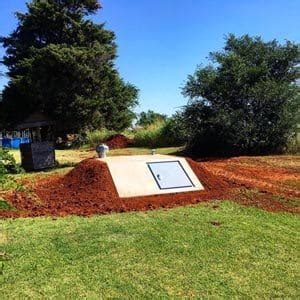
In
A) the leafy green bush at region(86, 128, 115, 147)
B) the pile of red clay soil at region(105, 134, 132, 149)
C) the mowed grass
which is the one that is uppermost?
the leafy green bush at region(86, 128, 115, 147)

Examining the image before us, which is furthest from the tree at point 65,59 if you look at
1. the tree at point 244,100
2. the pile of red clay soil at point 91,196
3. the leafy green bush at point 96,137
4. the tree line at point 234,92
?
the pile of red clay soil at point 91,196

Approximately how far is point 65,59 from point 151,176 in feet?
43.3

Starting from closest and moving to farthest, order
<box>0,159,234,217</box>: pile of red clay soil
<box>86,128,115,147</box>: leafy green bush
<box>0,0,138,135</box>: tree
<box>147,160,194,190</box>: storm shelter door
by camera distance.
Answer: <box>0,159,234,217</box>: pile of red clay soil, <box>147,160,194,190</box>: storm shelter door, <box>0,0,138,135</box>: tree, <box>86,128,115,147</box>: leafy green bush

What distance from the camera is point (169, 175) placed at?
824 cm

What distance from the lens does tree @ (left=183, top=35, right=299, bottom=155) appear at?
1511 centimetres

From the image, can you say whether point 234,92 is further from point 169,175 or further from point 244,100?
point 169,175

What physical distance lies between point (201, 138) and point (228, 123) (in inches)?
66.1

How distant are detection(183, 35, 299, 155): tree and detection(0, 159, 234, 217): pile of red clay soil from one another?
706 cm

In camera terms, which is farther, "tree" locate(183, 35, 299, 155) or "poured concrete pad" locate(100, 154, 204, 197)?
"tree" locate(183, 35, 299, 155)

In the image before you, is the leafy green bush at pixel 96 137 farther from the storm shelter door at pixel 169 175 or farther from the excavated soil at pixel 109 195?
the storm shelter door at pixel 169 175

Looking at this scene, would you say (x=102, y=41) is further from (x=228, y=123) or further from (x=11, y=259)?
(x=11, y=259)

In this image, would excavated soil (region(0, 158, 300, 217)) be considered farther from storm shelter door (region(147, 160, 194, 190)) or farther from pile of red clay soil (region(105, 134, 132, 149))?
pile of red clay soil (region(105, 134, 132, 149))

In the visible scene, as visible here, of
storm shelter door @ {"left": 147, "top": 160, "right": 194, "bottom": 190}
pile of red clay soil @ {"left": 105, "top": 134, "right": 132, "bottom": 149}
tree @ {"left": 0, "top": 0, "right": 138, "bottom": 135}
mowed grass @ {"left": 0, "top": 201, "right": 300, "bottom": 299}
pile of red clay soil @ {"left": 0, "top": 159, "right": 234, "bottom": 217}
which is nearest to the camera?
mowed grass @ {"left": 0, "top": 201, "right": 300, "bottom": 299}

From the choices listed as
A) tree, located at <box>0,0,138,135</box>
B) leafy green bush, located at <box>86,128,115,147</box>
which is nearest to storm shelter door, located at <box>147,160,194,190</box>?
tree, located at <box>0,0,138,135</box>
